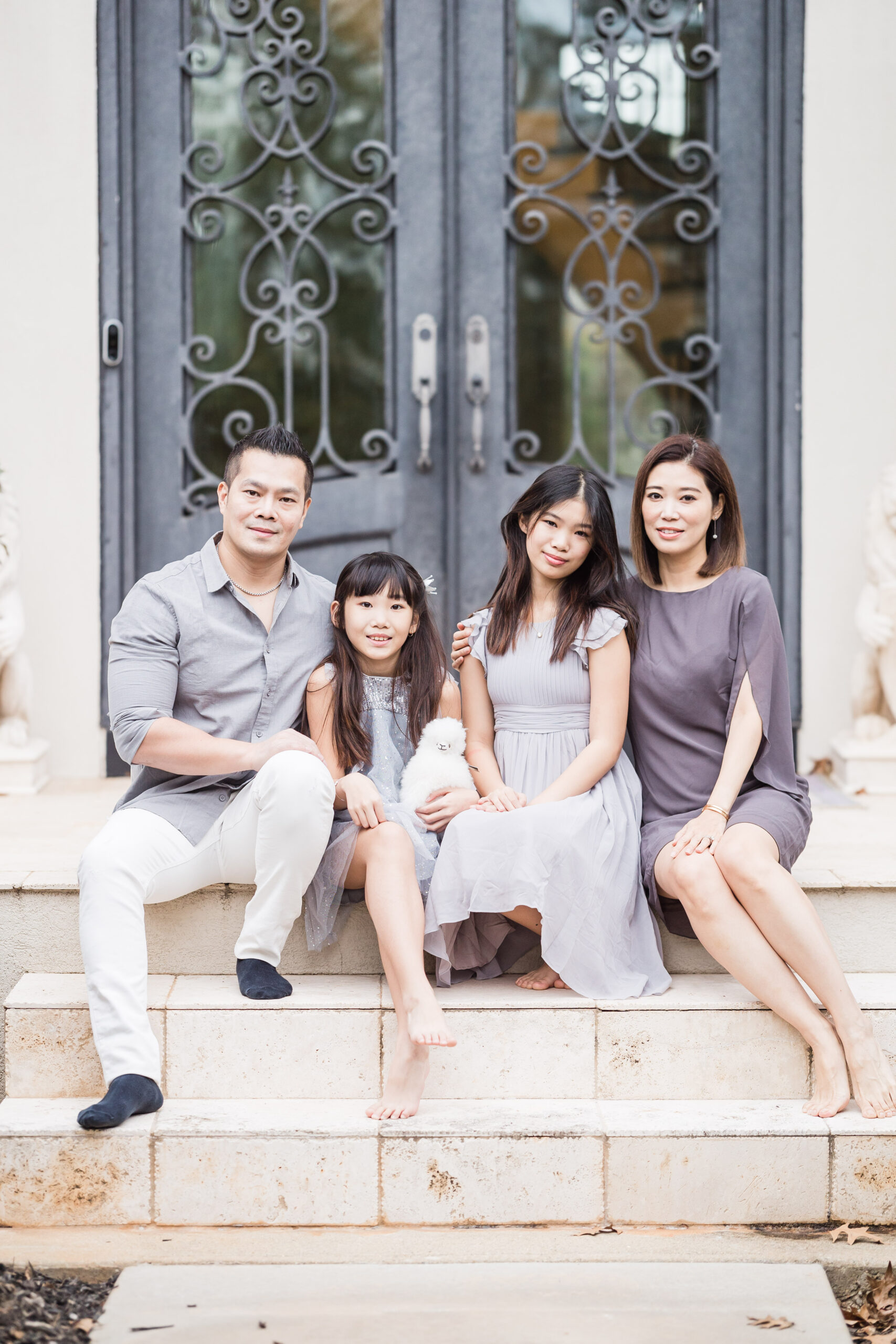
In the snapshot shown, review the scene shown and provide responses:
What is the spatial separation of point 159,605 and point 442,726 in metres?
0.67

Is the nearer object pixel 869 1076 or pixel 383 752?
pixel 869 1076

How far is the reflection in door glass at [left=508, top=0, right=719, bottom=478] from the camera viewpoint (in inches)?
166

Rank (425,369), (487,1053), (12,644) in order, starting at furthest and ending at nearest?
(425,369)
(12,644)
(487,1053)

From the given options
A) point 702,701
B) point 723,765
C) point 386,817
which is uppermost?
point 702,701

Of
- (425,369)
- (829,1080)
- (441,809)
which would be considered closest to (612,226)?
(425,369)

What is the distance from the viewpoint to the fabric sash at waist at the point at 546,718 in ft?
9.33

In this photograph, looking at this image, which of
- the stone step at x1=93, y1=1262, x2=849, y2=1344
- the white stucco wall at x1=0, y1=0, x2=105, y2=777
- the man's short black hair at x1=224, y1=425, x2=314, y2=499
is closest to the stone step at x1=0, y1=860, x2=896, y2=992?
the stone step at x1=93, y1=1262, x2=849, y2=1344

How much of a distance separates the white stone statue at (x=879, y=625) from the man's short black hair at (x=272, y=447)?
2033 millimetres

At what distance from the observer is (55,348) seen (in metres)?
4.22

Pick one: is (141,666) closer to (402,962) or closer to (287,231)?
(402,962)

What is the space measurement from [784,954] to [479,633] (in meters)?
0.99

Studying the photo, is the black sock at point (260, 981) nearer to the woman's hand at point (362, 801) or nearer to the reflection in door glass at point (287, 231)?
the woman's hand at point (362, 801)

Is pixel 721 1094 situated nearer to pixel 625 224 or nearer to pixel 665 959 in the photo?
pixel 665 959

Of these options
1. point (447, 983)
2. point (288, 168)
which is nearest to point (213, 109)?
point (288, 168)
